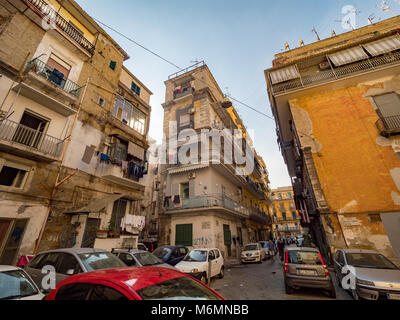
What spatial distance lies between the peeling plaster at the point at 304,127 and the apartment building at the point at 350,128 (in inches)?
2.6

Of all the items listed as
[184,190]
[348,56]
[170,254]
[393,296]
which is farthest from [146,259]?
[348,56]

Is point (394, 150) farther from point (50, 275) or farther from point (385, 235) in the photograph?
point (50, 275)

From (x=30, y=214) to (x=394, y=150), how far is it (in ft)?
68.6

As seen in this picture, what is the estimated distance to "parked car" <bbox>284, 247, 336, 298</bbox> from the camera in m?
6.03

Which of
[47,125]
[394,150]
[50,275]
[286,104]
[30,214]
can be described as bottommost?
[50,275]

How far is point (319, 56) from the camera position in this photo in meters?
15.7

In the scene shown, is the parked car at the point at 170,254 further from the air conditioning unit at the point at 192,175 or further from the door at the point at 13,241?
the air conditioning unit at the point at 192,175

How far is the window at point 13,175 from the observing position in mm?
8099

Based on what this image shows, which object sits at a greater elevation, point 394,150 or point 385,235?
point 394,150

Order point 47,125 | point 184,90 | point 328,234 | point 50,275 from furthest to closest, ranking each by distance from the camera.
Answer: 1. point 184,90
2. point 328,234
3. point 47,125
4. point 50,275

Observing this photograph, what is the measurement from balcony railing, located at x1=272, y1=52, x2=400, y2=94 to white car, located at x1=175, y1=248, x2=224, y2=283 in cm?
1425

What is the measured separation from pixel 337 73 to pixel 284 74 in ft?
12.9
